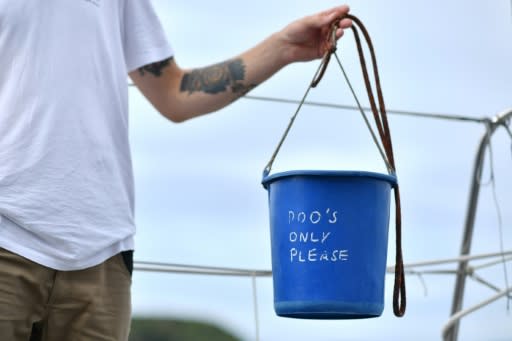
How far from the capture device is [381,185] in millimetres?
1501

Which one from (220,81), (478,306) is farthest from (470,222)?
(220,81)

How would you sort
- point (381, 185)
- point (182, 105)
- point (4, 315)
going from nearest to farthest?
point (4, 315) → point (381, 185) → point (182, 105)

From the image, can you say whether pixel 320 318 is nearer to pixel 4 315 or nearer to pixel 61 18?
pixel 4 315

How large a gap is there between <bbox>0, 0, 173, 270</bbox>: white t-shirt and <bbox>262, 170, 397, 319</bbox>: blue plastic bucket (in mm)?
258

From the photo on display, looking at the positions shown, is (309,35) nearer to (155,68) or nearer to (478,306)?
(155,68)

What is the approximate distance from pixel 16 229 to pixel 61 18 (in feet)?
1.08

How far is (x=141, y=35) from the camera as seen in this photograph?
167 centimetres

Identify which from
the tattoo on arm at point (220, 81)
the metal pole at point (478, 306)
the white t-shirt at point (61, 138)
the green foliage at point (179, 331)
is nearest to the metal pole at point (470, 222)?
the metal pole at point (478, 306)

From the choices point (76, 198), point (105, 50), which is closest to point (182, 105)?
point (105, 50)

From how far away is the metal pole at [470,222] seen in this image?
3.26 meters

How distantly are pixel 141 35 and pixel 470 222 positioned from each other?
2.05m

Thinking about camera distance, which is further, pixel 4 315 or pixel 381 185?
pixel 381 185

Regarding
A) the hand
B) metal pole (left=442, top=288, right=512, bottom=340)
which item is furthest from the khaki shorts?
metal pole (left=442, top=288, right=512, bottom=340)

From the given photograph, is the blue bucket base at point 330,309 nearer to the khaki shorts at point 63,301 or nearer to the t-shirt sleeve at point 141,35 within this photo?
the khaki shorts at point 63,301
